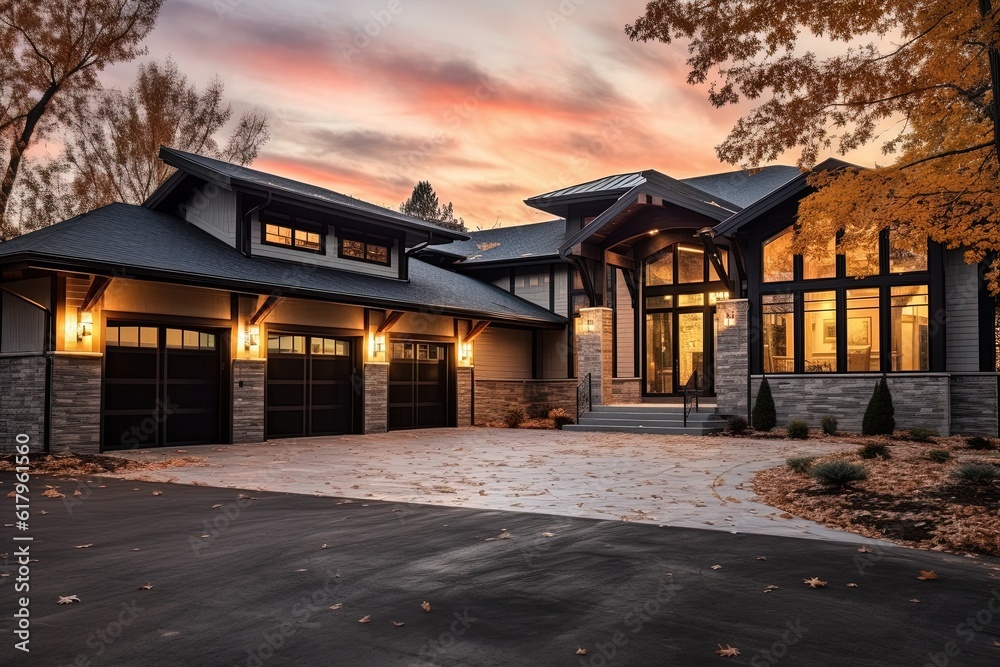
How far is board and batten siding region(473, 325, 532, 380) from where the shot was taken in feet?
80.8

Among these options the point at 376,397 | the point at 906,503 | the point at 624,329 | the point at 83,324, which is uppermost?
the point at 624,329

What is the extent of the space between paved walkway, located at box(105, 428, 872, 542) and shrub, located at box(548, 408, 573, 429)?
3671 mm

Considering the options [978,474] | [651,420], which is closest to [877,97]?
[978,474]

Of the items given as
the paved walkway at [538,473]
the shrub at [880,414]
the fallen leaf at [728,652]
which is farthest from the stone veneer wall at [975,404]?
the fallen leaf at [728,652]

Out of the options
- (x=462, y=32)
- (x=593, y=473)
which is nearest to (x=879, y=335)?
(x=593, y=473)

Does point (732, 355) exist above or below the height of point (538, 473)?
above

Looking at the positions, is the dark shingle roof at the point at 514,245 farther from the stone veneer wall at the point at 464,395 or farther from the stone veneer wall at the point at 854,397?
the stone veneer wall at the point at 854,397

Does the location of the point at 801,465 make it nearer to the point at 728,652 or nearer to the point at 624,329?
the point at 728,652

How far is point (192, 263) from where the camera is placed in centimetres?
1623

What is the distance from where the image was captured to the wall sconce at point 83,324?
14414 millimetres

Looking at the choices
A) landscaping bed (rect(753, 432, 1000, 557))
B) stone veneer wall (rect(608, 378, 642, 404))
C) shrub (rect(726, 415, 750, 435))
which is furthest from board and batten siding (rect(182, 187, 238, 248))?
landscaping bed (rect(753, 432, 1000, 557))

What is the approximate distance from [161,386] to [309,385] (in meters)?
3.90

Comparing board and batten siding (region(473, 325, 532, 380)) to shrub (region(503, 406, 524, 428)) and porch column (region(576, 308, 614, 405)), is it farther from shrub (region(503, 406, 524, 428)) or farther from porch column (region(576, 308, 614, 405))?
porch column (region(576, 308, 614, 405))

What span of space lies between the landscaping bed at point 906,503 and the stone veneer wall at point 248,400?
11.2 m
